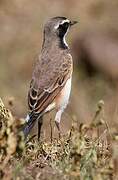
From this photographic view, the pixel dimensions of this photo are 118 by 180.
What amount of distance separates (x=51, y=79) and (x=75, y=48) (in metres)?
8.53

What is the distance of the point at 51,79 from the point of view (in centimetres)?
966

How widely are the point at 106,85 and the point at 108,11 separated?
12.1 feet

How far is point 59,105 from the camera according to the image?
964cm

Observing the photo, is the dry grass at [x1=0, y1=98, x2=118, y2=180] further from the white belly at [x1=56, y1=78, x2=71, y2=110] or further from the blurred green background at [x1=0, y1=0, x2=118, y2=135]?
the blurred green background at [x1=0, y1=0, x2=118, y2=135]

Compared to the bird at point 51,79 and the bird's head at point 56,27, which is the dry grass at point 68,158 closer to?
the bird at point 51,79

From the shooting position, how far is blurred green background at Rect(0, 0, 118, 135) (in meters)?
15.8

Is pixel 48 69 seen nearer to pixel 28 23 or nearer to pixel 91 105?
pixel 91 105

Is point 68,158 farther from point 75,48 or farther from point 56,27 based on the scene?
point 75,48

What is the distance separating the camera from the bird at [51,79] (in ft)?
30.3

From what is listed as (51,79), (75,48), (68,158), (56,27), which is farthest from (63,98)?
(75,48)

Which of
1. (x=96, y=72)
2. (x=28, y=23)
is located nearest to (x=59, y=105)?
(x=96, y=72)

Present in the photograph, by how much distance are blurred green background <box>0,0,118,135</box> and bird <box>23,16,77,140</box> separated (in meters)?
3.55

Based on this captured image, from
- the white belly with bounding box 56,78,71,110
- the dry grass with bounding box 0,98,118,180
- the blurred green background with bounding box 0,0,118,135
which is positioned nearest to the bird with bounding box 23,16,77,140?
the white belly with bounding box 56,78,71,110

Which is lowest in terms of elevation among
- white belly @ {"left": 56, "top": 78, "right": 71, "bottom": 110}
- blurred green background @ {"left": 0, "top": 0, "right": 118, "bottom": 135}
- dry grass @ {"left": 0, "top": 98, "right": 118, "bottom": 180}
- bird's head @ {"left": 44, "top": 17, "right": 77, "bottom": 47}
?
dry grass @ {"left": 0, "top": 98, "right": 118, "bottom": 180}
